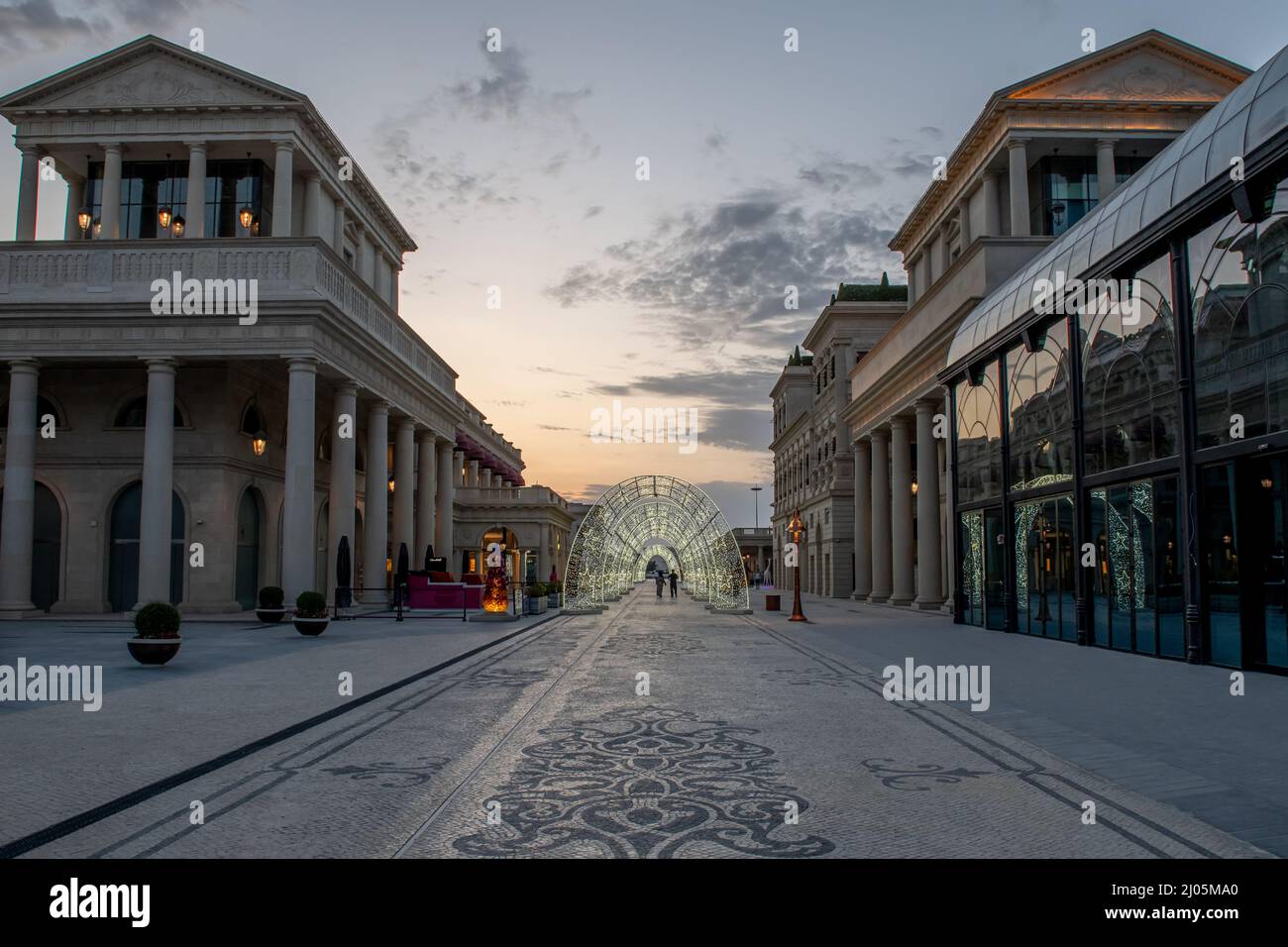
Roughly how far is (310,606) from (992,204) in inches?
1159

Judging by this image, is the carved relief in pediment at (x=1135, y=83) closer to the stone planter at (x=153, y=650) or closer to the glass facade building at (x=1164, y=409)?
the glass facade building at (x=1164, y=409)

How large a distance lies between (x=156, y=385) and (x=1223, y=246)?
26352 millimetres

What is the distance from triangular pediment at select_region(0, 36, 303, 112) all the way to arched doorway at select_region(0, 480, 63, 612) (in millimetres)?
12893

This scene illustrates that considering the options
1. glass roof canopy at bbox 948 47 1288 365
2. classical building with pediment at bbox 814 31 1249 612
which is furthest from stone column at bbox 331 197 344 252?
glass roof canopy at bbox 948 47 1288 365

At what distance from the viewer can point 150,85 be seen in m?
32.5

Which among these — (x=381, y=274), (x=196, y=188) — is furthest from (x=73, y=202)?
(x=381, y=274)

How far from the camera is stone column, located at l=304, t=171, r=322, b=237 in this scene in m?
35.6

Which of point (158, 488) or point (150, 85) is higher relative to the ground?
point (150, 85)

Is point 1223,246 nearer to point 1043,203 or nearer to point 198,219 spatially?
point 1043,203

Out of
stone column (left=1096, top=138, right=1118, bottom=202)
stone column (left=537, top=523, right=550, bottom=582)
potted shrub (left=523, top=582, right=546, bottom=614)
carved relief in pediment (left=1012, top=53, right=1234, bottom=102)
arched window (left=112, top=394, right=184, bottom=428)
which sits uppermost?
carved relief in pediment (left=1012, top=53, right=1234, bottom=102)

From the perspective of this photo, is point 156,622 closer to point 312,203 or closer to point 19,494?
point 19,494

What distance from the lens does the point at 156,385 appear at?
2773 centimetres

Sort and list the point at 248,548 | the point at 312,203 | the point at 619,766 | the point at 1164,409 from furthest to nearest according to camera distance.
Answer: the point at 312,203 < the point at 248,548 < the point at 1164,409 < the point at 619,766

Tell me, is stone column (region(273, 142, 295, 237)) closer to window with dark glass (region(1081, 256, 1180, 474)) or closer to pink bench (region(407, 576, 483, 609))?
pink bench (region(407, 576, 483, 609))
